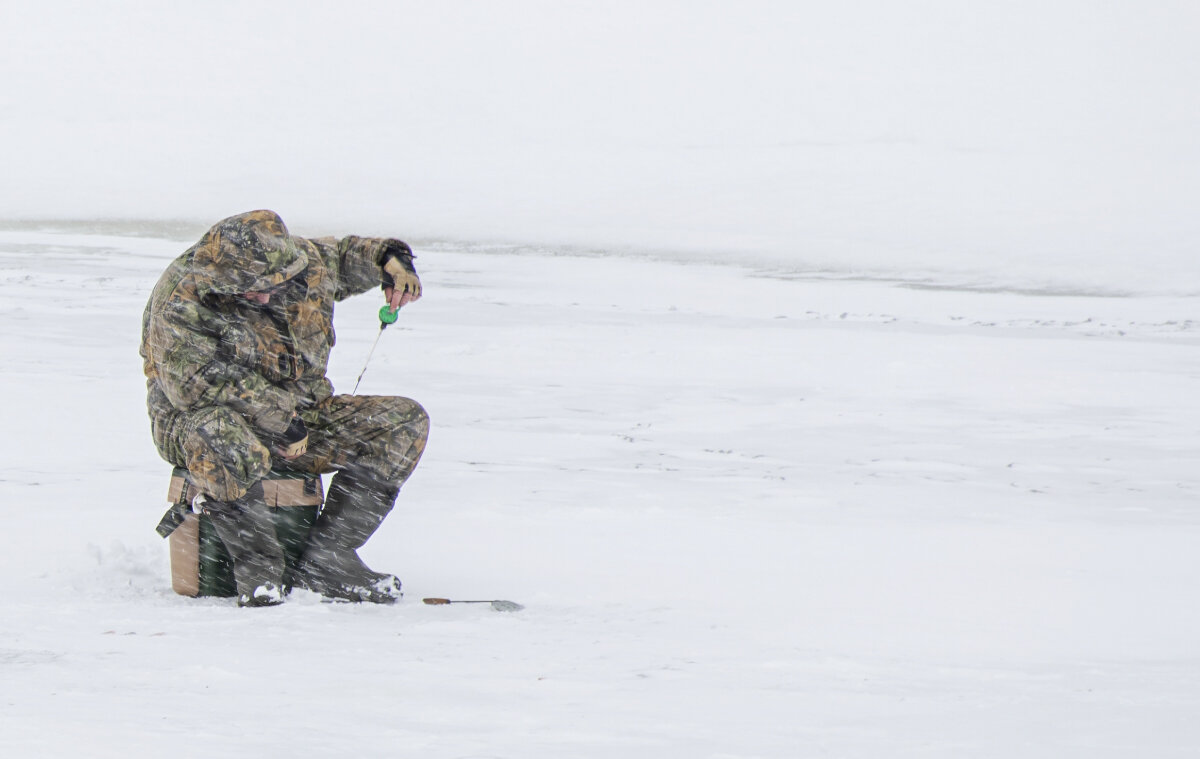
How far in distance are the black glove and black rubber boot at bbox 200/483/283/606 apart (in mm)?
578

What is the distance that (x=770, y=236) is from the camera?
65.8 ft

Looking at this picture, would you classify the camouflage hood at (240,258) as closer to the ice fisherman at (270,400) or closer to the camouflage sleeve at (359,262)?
the ice fisherman at (270,400)

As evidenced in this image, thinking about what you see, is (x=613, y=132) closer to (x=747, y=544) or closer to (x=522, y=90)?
(x=522, y=90)

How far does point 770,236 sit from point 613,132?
33.6ft

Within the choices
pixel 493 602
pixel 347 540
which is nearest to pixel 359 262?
pixel 347 540

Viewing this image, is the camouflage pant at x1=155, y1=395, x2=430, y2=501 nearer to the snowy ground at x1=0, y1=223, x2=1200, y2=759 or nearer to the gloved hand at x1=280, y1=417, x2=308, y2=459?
the gloved hand at x1=280, y1=417, x2=308, y2=459

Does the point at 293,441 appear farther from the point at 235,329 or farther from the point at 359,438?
the point at 235,329

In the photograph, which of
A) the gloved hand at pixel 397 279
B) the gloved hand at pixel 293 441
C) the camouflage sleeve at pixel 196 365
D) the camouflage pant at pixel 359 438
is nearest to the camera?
the camouflage sleeve at pixel 196 365

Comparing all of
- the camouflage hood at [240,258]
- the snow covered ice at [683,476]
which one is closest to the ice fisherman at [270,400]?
the camouflage hood at [240,258]

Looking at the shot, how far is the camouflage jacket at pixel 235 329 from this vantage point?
131 inches

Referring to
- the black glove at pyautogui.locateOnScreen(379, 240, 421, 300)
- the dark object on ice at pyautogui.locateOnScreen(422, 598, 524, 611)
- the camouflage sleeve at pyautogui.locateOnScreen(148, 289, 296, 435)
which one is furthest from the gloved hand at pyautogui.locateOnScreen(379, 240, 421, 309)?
the dark object on ice at pyautogui.locateOnScreen(422, 598, 524, 611)

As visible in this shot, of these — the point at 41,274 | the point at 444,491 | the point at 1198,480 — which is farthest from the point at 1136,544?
the point at 41,274

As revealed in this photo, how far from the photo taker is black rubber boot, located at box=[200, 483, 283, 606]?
3451 mm

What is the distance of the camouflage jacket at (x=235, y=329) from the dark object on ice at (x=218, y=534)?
6.2 inches
